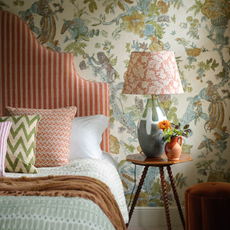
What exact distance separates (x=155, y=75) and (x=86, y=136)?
0.70 metres

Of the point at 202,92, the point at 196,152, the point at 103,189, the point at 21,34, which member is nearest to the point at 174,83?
the point at 202,92

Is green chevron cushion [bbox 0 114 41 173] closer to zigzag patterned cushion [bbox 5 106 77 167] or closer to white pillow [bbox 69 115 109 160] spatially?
zigzag patterned cushion [bbox 5 106 77 167]

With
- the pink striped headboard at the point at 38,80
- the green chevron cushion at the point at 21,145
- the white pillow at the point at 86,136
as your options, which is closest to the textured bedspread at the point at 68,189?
the green chevron cushion at the point at 21,145

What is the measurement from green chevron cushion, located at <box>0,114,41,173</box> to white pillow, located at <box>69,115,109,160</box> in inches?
13.8

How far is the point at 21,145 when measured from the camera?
6.09 ft

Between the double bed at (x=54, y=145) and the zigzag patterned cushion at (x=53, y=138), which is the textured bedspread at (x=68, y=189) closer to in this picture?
the double bed at (x=54, y=145)

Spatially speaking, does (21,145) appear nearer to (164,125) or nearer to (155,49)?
(164,125)

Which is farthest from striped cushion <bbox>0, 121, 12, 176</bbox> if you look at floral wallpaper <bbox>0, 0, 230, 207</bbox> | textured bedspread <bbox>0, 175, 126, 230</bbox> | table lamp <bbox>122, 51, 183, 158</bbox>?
floral wallpaper <bbox>0, 0, 230, 207</bbox>

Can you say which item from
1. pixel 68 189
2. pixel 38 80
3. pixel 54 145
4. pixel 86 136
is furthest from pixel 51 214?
pixel 38 80

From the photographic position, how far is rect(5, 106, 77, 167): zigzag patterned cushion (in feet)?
6.50

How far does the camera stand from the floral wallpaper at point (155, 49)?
256 centimetres

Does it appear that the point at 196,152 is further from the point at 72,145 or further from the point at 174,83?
the point at 72,145

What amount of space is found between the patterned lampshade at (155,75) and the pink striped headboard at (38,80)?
1.60 ft

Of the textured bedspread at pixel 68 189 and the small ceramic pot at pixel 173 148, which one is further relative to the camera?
the small ceramic pot at pixel 173 148
